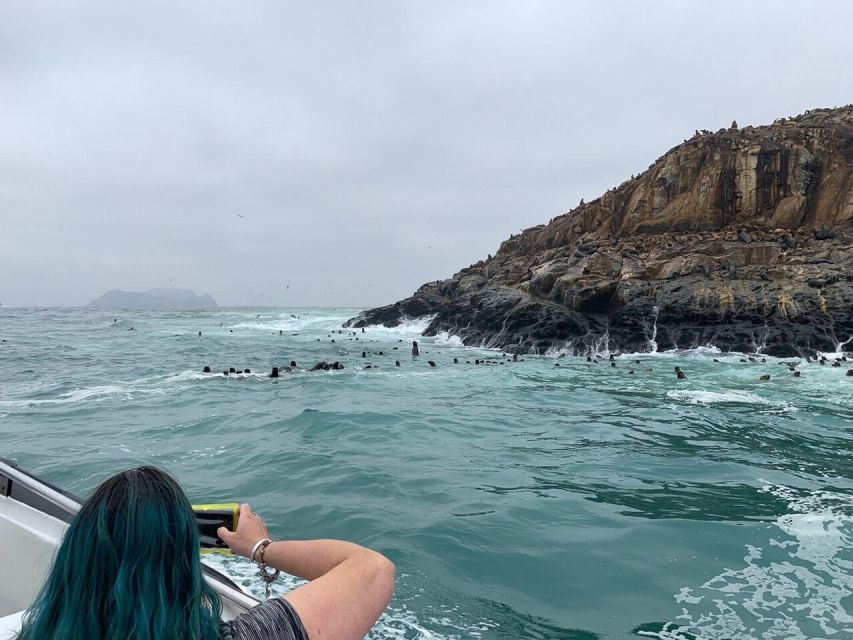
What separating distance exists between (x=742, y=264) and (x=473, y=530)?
3597 centimetres

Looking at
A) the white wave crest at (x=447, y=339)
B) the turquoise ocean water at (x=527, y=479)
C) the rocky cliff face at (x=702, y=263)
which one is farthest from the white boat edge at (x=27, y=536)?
the white wave crest at (x=447, y=339)

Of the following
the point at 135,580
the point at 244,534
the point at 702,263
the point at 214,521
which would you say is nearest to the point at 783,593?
the point at 244,534

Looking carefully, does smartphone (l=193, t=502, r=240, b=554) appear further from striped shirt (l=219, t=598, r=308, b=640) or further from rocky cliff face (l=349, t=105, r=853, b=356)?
rocky cliff face (l=349, t=105, r=853, b=356)

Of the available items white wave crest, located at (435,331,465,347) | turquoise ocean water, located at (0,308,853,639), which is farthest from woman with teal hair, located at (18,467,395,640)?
white wave crest, located at (435,331,465,347)

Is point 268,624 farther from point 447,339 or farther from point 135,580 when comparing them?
point 447,339

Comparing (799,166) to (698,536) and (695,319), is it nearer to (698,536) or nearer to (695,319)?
(695,319)

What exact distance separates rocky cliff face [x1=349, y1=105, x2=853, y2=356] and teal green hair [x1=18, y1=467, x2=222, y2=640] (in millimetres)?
32032

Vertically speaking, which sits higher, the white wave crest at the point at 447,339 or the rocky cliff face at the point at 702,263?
the rocky cliff face at the point at 702,263

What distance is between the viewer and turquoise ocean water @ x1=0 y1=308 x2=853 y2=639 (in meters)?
→ 5.09

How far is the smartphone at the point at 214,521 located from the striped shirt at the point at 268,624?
0.52 metres

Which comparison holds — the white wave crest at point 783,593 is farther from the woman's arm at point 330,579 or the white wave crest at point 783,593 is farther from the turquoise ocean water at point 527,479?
the woman's arm at point 330,579

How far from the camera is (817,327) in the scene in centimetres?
2953

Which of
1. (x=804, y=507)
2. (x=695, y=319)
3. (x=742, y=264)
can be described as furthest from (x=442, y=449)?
(x=742, y=264)

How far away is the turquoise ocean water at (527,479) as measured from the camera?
5094mm
